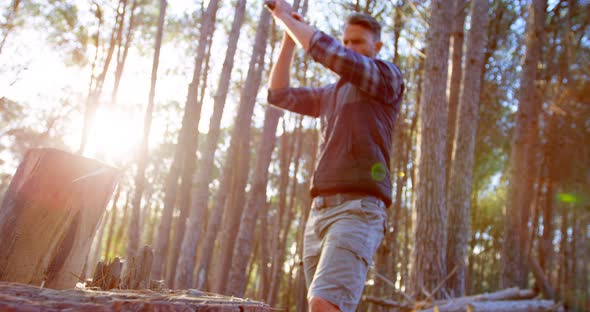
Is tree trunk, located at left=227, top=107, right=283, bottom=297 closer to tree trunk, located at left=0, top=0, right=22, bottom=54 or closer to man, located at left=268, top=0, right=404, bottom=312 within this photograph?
man, located at left=268, top=0, right=404, bottom=312

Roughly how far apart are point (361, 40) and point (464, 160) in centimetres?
595

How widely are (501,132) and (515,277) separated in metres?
7.96

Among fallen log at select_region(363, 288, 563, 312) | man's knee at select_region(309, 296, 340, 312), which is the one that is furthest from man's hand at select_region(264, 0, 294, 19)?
fallen log at select_region(363, 288, 563, 312)

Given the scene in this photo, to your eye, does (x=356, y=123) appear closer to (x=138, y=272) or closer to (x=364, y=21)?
(x=364, y=21)

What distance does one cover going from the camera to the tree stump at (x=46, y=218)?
1.80m

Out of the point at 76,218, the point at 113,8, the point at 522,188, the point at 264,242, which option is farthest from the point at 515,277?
the point at 113,8

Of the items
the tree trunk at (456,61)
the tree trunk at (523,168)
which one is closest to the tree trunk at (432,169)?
the tree trunk at (456,61)

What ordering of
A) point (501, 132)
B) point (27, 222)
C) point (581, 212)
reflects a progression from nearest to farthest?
point (27, 222) < point (501, 132) < point (581, 212)

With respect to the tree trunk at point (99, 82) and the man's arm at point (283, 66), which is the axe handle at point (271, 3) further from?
the tree trunk at point (99, 82)

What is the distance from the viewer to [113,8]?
1437 cm

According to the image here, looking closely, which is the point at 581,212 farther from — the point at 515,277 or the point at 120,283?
the point at 120,283

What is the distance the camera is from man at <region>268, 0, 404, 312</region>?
1.97 meters

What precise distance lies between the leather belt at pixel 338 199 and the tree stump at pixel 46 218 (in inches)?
39.0

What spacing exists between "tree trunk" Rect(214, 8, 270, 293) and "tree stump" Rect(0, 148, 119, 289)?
6929mm
